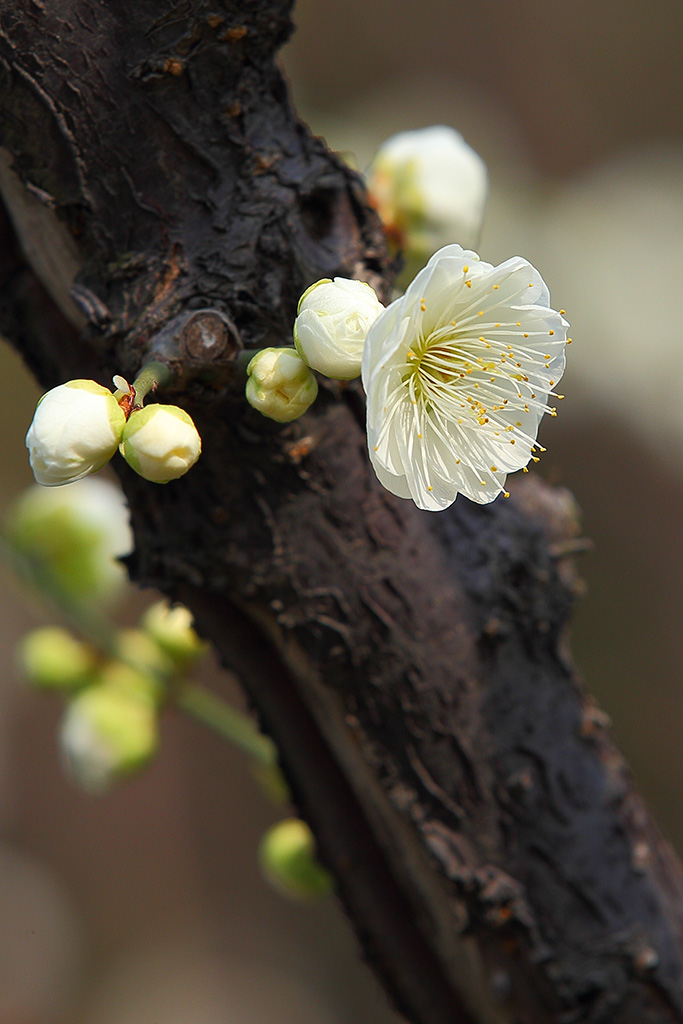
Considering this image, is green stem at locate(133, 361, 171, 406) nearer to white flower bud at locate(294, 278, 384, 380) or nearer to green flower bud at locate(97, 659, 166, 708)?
white flower bud at locate(294, 278, 384, 380)

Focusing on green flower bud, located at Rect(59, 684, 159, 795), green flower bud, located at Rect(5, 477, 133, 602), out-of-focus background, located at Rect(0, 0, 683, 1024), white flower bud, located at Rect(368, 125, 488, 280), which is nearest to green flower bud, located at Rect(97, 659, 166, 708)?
green flower bud, located at Rect(59, 684, 159, 795)

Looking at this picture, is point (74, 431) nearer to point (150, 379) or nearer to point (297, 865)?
point (150, 379)

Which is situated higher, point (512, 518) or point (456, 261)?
point (456, 261)

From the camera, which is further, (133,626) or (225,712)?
(133,626)

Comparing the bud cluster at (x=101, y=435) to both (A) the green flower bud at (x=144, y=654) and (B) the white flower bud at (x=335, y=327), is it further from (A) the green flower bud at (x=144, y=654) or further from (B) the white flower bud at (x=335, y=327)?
(A) the green flower bud at (x=144, y=654)

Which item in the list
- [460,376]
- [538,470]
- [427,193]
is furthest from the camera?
[538,470]

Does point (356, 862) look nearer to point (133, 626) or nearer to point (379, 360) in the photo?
point (379, 360)

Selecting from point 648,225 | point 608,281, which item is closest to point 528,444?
point 608,281

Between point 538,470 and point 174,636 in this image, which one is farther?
point 538,470

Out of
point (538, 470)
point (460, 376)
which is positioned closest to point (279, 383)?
point (460, 376)
